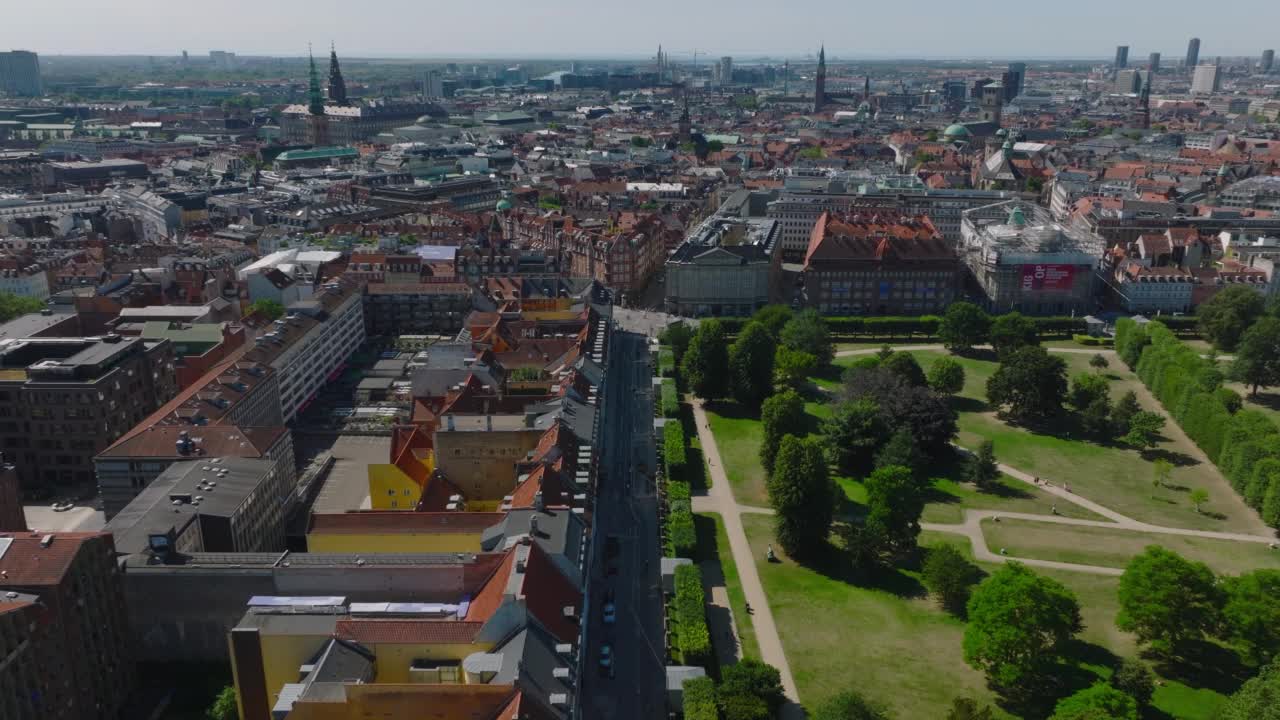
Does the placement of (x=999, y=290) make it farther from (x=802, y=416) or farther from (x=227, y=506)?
(x=227, y=506)

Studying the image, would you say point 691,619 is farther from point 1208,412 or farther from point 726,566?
point 1208,412

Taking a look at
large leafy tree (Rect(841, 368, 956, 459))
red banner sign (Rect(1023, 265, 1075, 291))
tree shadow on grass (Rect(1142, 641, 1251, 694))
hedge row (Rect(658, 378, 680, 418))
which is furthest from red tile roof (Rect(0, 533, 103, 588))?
red banner sign (Rect(1023, 265, 1075, 291))

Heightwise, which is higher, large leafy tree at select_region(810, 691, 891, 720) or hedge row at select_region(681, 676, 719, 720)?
large leafy tree at select_region(810, 691, 891, 720)

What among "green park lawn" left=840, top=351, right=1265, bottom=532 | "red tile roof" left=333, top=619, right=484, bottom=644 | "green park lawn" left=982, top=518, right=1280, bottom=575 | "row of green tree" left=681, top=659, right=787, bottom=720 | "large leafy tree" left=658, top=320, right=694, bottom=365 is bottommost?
A: "green park lawn" left=982, top=518, right=1280, bottom=575

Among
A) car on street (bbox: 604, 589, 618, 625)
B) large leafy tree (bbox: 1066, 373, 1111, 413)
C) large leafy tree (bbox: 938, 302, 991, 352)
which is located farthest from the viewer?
large leafy tree (bbox: 938, 302, 991, 352)

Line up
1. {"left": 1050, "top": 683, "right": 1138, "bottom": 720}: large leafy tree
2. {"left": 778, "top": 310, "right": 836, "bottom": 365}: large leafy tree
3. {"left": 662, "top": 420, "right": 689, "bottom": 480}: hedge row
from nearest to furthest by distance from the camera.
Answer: {"left": 1050, "top": 683, "right": 1138, "bottom": 720}: large leafy tree
{"left": 662, "top": 420, "right": 689, "bottom": 480}: hedge row
{"left": 778, "top": 310, "right": 836, "bottom": 365}: large leafy tree

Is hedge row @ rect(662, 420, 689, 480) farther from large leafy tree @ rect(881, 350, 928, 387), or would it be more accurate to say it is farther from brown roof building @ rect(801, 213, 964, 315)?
brown roof building @ rect(801, 213, 964, 315)

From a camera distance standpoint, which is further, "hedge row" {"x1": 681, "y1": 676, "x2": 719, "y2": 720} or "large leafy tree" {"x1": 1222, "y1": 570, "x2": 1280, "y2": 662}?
"large leafy tree" {"x1": 1222, "y1": 570, "x2": 1280, "y2": 662}
